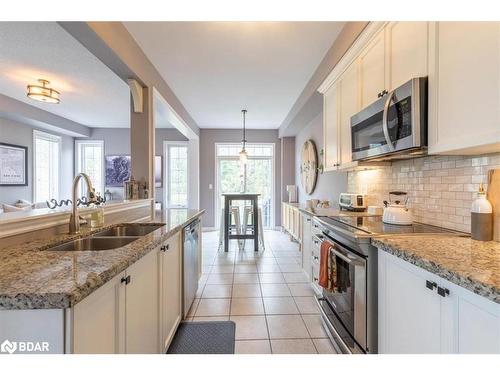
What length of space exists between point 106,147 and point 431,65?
7.23 metres

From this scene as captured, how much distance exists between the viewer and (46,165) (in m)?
6.05

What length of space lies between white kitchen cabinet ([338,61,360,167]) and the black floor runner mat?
187 cm

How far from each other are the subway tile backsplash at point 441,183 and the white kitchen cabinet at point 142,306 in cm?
181

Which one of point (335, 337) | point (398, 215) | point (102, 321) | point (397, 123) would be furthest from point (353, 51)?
point (102, 321)

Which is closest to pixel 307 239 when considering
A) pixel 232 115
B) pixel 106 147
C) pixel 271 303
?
pixel 271 303

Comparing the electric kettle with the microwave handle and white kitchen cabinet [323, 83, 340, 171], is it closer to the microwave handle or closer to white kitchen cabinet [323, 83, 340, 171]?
the microwave handle

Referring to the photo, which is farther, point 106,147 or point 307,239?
point 106,147

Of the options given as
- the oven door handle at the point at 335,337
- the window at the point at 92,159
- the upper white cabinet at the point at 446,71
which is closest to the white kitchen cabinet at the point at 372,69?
the upper white cabinet at the point at 446,71

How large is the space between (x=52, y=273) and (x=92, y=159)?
7052 millimetres

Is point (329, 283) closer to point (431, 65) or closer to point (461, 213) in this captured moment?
point (461, 213)

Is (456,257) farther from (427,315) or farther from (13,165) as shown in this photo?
(13,165)

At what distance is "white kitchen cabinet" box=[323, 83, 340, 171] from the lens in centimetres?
273

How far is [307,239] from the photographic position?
9.84 ft

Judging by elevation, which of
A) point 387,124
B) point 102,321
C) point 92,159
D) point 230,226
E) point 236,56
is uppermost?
point 236,56
